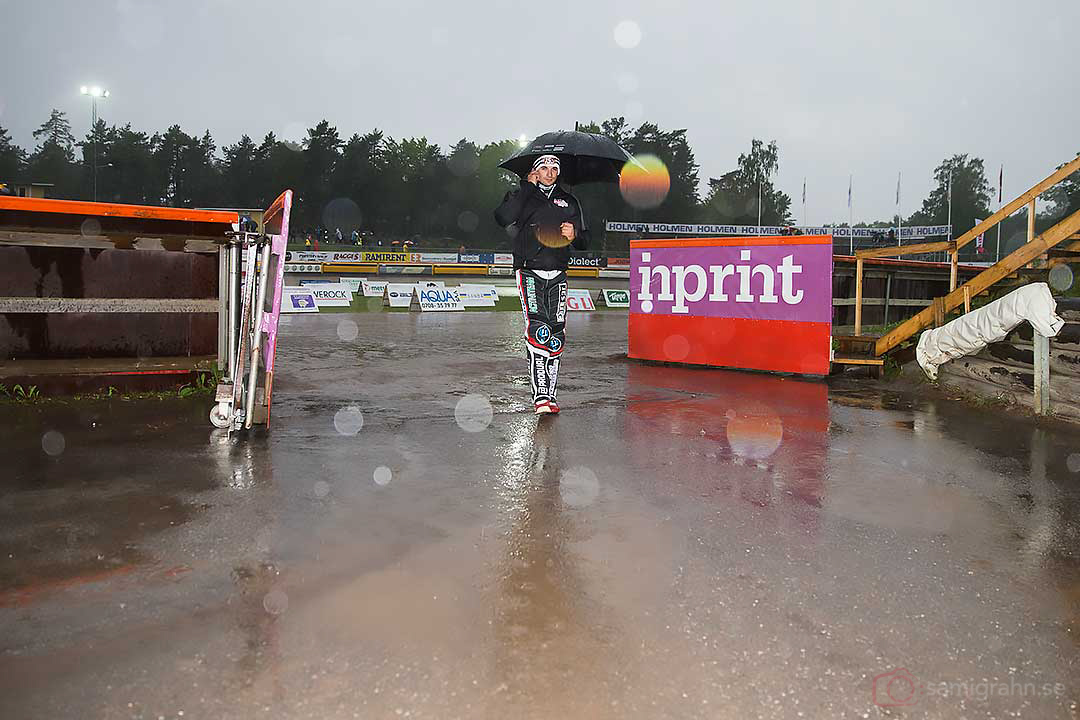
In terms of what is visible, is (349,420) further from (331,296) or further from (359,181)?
(359,181)

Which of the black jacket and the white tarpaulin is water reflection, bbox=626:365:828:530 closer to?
the white tarpaulin

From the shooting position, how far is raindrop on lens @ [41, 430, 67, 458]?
16.0ft

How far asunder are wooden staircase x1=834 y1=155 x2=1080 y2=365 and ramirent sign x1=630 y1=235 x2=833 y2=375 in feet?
1.41

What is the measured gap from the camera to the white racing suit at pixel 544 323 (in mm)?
6734

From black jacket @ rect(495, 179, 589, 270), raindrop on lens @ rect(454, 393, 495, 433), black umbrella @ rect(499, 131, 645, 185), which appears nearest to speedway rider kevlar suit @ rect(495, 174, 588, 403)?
black jacket @ rect(495, 179, 589, 270)

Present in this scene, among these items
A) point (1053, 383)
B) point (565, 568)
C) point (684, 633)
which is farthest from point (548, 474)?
point (1053, 383)

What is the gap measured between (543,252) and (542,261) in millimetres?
77

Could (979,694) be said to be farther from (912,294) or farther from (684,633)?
(912,294)

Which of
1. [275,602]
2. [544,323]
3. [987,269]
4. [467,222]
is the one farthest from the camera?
[467,222]

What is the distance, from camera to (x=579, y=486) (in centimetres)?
439

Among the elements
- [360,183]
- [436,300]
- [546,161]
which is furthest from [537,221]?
[360,183]

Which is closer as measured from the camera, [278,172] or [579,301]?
[579,301]

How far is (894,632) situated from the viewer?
2639 millimetres

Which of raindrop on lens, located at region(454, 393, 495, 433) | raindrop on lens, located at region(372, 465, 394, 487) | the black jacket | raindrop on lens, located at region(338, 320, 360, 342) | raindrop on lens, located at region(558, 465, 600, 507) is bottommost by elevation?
raindrop on lens, located at region(558, 465, 600, 507)
